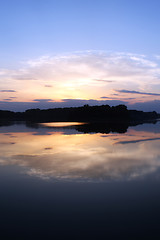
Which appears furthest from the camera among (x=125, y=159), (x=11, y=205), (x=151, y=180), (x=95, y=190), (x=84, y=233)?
(x=125, y=159)

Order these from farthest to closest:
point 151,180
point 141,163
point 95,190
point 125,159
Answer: point 125,159
point 141,163
point 151,180
point 95,190

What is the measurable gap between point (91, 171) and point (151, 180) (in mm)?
3337

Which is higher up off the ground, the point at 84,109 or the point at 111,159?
A: the point at 84,109

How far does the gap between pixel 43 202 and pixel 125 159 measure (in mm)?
8262

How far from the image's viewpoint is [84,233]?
19.7 feet

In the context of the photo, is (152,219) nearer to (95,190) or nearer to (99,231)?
(99,231)

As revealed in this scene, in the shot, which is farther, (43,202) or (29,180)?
(29,180)

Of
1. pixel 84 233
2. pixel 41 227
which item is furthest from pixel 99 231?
pixel 41 227

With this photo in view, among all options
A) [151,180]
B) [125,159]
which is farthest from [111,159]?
[151,180]

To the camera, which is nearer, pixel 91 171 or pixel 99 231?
pixel 99 231

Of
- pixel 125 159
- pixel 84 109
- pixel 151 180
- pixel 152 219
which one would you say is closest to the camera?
pixel 152 219

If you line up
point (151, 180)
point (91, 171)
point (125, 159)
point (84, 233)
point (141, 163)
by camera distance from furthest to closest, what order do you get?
point (125, 159), point (141, 163), point (91, 171), point (151, 180), point (84, 233)

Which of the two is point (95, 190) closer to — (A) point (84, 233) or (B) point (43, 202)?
(B) point (43, 202)

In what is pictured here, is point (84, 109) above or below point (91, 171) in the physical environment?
above
